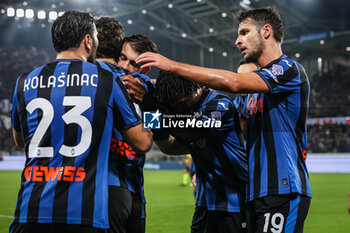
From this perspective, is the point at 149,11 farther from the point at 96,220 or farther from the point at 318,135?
the point at 96,220

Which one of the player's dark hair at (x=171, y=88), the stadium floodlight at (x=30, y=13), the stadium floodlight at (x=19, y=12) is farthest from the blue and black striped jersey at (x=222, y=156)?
the stadium floodlight at (x=19, y=12)

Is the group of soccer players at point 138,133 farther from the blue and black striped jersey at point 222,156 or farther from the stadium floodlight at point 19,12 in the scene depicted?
the stadium floodlight at point 19,12

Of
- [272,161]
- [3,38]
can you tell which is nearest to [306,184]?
[272,161]

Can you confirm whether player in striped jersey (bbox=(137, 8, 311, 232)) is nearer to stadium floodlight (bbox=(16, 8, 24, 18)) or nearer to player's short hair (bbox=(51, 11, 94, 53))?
player's short hair (bbox=(51, 11, 94, 53))

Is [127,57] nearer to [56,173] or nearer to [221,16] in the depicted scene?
[56,173]

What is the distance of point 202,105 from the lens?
9.30 ft

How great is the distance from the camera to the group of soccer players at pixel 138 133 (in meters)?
2.02

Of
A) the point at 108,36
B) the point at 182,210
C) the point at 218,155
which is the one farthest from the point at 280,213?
the point at 182,210

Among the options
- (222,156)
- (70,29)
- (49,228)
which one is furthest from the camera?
(222,156)

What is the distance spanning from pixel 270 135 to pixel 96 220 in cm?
118

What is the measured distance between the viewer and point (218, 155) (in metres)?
2.79

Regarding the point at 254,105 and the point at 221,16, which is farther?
the point at 221,16

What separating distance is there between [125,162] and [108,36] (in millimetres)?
834

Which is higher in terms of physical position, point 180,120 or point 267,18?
point 267,18
